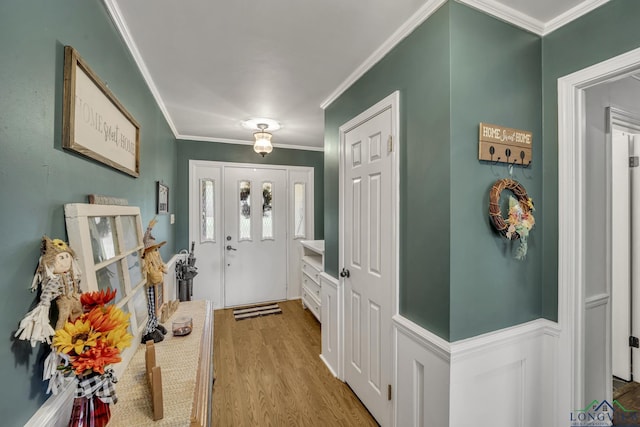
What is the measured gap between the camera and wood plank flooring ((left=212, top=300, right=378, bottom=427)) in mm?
1869

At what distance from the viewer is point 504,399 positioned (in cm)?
135

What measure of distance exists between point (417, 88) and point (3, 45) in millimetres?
1528

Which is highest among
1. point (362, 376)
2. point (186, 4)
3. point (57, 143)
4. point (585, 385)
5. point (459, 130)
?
point (186, 4)

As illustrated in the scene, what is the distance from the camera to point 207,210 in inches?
151

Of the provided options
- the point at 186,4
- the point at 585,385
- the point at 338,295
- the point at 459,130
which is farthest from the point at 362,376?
the point at 186,4

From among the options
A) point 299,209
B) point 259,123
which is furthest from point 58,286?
point 299,209

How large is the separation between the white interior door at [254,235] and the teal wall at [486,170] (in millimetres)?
3183

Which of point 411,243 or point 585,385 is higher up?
point 411,243

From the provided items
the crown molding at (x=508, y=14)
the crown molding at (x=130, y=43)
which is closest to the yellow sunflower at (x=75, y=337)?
the crown molding at (x=130, y=43)

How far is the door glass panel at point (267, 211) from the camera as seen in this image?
161 inches

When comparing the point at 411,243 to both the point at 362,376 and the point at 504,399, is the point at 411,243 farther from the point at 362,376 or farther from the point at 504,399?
the point at 362,376

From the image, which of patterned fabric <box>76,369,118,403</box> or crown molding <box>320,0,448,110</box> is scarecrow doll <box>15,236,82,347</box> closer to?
patterned fabric <box>76,369,118,403</box>

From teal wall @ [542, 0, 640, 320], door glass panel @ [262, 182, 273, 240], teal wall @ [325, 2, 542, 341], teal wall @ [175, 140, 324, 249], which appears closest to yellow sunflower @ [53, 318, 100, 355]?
teal wall @ [325, 2, 542, 341]

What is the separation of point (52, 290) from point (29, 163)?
36 centimetres
